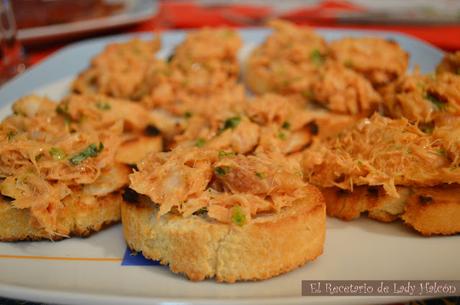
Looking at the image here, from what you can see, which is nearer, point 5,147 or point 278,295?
point 278,295

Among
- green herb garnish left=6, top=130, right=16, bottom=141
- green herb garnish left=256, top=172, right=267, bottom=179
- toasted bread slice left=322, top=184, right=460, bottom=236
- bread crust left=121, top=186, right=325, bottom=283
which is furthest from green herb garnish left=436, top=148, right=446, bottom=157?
green herb garnish left=6, top=130, right=16, bottom=141

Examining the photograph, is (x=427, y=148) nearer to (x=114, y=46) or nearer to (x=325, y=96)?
(x=325, y=96)

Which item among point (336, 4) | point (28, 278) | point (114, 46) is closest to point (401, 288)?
point (28, 278)

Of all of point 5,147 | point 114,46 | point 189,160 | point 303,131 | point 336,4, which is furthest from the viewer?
point 336,4

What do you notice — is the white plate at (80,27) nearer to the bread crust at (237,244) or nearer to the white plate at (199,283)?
the white plate at (199,283)

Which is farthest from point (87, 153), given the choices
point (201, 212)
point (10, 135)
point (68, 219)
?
point (201, 212)

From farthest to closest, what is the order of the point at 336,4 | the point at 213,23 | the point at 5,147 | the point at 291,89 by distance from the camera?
the point at 336,4
the point at 213,23
the point at 291,89
the point at 5,147
